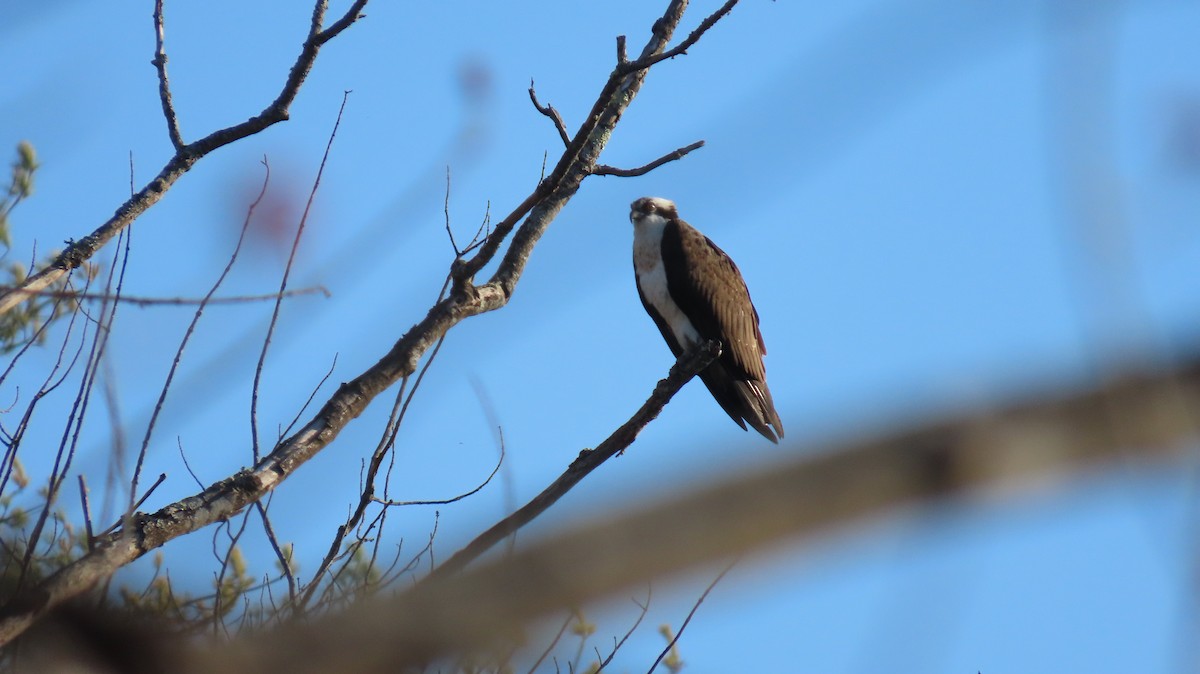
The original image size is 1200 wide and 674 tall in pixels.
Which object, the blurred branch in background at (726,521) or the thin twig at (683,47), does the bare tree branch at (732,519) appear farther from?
the thin twig at (683,47)

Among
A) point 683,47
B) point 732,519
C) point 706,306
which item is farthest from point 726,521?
point 706,306

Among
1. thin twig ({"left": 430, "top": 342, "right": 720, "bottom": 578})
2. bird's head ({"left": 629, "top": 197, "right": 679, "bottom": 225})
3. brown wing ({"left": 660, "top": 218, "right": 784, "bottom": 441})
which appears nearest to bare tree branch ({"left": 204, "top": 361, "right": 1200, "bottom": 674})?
thin twig ({"left": 430, "top": 342, "right": 720, "bottom": 578})

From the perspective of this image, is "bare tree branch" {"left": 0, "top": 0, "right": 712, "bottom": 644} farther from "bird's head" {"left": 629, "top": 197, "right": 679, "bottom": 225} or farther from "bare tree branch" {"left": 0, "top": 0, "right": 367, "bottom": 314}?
"bird's head" {"left": 629, "top": 197, "right": 679, "bottom": 225}

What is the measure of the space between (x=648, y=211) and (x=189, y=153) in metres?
3.68

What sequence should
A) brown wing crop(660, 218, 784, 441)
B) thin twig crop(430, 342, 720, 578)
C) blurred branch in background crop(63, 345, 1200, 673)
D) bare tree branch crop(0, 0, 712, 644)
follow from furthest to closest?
brown wing crop(660, 218, 784, 441) → thin twig crop(430, 342, 720, 578) → bare tree branch crop(0, 0, 712, 644) → blurred branch in background crop(63, 345, 1200, 673)

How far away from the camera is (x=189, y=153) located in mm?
4078

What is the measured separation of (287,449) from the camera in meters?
3.60

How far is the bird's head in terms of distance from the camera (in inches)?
287

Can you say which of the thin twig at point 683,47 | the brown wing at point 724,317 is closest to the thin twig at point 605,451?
the brown wing at point 724,317

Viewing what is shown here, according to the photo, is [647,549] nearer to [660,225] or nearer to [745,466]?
[745,466]

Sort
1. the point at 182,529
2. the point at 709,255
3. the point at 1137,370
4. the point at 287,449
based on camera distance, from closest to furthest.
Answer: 1. the point at 1137,370
2. the point at 182,529
3. the point at 287,449
4. the point at 709,255

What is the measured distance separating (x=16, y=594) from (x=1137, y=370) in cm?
136

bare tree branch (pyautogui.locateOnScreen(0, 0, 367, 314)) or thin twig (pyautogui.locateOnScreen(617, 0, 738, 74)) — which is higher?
bare tree branch (pyautogui.locateOnScreen(0, 0, 367, 314))

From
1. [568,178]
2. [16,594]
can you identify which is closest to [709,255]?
[568,178]
